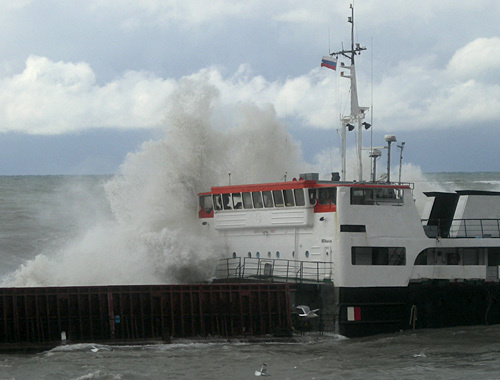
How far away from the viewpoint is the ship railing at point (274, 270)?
91.0 ft

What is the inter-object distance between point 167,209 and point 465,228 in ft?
37.7

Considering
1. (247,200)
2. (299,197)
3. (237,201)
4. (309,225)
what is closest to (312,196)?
(299,197)

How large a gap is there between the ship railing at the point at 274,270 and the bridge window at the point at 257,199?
185 centimetres

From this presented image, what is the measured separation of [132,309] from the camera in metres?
26.0

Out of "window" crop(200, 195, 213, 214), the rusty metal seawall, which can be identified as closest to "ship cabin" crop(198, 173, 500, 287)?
"window" crop(200, 195, 213, 214)

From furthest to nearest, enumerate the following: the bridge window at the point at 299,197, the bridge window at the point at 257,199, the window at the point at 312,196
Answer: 1. the bridge window at the point at 257,199
2. the bridge window at the point at 299,197
3. the window at the point at 312,196

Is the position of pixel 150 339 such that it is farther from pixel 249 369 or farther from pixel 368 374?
pixel 368 374

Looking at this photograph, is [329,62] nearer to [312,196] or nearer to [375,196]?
[312,196]

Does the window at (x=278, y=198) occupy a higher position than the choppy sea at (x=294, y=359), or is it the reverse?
the window at (x=278, y=198)

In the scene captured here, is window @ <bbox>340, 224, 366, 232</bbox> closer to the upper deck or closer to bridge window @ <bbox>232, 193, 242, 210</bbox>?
the upper deck

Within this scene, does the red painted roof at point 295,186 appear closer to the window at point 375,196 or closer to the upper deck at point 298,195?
the upper deck at point 298,195

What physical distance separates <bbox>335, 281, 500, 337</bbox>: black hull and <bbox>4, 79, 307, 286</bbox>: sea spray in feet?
22.6

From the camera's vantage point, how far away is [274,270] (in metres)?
29.9

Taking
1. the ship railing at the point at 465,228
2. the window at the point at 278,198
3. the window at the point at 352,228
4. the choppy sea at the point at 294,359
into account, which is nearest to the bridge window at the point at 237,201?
the window at the point at 278,198
